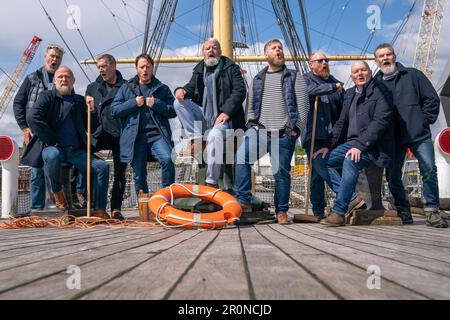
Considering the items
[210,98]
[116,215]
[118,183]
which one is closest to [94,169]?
[118,183]

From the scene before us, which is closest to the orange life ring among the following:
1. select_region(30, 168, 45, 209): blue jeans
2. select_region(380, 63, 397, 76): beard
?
select_region(30, 168, 45, 209): blue jeans

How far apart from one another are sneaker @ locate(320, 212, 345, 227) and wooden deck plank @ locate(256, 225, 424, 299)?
1582 millimetres

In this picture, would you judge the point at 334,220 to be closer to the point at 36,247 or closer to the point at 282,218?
the point at 282,218

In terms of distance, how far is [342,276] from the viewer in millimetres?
1366

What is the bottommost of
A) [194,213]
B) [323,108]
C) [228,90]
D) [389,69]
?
[194,213]

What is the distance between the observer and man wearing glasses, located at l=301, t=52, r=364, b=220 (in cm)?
407

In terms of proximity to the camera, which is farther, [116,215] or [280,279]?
[116,215]

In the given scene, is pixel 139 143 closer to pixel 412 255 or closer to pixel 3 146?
pixel 3 146

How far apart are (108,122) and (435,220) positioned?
11.0ft

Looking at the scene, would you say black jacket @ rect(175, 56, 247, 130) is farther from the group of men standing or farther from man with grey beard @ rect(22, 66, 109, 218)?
man with grey beard @ rect(22, 66, 109, 218)

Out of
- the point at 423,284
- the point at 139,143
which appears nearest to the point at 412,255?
the point at 423,284

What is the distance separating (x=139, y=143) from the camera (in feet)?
14.2

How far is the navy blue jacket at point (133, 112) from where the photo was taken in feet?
13.8

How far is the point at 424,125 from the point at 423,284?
2797 millimetres
